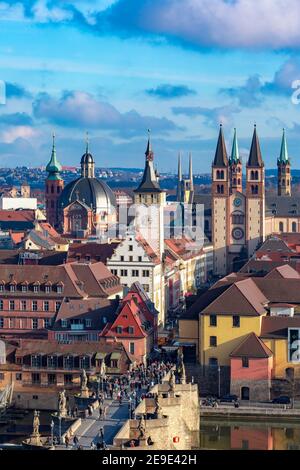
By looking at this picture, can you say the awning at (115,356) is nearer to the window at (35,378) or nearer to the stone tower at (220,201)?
the window at (35,378)

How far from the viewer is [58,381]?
61.4 metres

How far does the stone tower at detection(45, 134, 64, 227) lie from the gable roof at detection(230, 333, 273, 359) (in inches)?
2848

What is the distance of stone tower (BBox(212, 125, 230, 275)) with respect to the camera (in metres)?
119

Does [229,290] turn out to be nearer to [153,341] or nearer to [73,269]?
[153,341]

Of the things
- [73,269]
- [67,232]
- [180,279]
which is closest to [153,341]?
[73,269]

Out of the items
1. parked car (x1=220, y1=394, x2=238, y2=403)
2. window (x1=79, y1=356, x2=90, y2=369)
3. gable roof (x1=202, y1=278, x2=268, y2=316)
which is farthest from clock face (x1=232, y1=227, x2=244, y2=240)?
parked car (x1=220, y1=394, x2=238, y2=403)

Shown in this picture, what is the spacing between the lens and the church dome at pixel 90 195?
121 metres

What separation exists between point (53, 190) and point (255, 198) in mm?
27370

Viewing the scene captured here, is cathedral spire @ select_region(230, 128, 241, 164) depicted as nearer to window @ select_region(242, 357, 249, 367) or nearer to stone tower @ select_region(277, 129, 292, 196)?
stone tower @ select_region(277, 129, 292, 196)

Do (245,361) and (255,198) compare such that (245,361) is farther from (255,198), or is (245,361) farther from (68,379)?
(255,198)

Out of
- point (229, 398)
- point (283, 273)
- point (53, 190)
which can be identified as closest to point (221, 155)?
point (53, 190)

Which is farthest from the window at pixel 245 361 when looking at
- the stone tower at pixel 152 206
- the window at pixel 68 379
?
the stone tower at pixel 152 206

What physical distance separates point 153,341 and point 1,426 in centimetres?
1369

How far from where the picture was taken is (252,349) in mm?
59531
